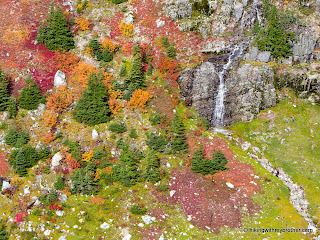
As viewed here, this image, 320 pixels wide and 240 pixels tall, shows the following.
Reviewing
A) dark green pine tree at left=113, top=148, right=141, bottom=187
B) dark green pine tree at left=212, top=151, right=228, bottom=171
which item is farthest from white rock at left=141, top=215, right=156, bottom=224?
dark green pine tree at left=212, top=151, right=228, bottom=171

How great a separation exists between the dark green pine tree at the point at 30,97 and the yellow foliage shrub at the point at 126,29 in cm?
2045

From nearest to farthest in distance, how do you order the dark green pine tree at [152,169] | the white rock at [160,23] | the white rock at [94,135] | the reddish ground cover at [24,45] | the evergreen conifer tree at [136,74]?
the dark green pine tree at [152,169]
the white rock at [94,135]
the evergreen conifer tree at [136,74]
the reddish ground cover at [24,45]
the white rock at [160,23]

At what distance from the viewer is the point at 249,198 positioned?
39062 mm

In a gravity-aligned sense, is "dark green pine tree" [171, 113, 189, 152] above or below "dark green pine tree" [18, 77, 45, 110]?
below

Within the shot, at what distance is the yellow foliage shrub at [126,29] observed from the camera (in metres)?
57.2

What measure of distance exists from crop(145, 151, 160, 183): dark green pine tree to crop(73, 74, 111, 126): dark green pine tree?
396 inches

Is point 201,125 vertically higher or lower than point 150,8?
lower

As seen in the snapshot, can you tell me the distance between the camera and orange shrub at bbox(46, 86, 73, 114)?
4569 centimetres

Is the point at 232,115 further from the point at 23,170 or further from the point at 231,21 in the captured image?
the point at 23,170

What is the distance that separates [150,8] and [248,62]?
76.6 feet

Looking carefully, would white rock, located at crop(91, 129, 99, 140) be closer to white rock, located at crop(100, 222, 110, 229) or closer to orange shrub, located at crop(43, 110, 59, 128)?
orange shrub, located at crop(43, 110, 59, 128)

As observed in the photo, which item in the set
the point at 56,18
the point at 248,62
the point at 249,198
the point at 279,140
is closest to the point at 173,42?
the point at 248,62

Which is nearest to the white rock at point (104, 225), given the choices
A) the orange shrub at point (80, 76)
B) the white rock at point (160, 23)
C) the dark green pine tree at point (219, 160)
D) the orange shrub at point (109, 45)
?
the dark green pine tree at point (219, 160)

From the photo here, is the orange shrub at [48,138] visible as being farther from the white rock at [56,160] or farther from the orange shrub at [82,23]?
the orange shrub at [82,23]
